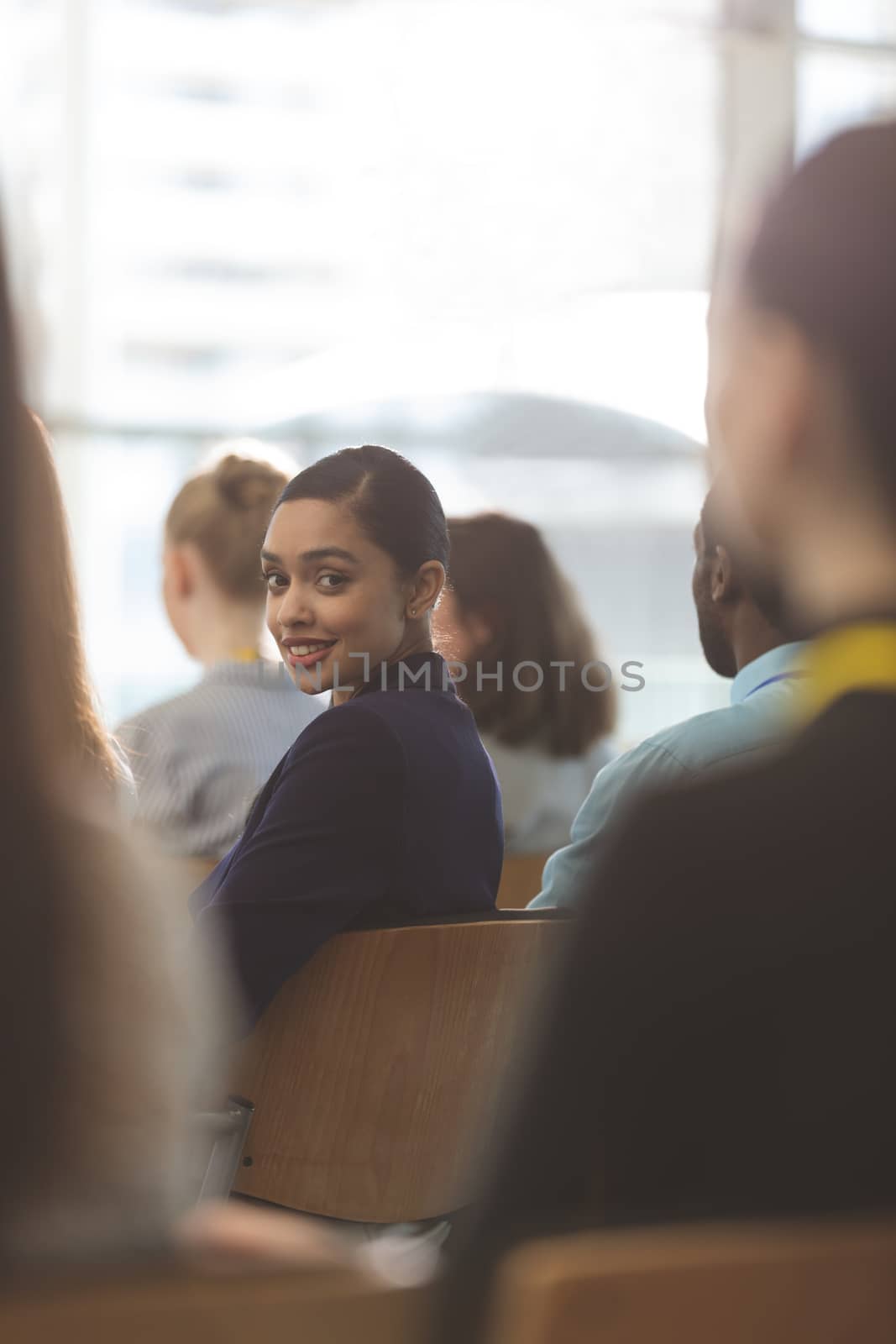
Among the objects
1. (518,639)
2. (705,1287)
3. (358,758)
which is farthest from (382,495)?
(705,1287)

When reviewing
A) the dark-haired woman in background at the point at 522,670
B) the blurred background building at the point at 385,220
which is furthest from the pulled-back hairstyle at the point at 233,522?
the blurred background building at the point at 385,220

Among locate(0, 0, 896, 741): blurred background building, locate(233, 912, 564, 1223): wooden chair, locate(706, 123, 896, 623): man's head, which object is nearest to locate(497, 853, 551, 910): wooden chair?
locate(233, 912, 564, 1223): wooden chair

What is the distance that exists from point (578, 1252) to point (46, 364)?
0.43 meters

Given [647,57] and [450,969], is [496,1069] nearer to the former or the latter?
[450,969]

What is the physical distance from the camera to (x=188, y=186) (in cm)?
610

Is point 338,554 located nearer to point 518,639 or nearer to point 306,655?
point 306,655

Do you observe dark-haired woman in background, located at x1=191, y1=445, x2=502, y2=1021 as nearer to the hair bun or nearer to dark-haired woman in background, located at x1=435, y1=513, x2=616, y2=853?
the hair bun

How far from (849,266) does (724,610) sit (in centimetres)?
106

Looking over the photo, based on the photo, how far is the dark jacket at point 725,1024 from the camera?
2.03ft

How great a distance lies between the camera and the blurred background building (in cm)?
570

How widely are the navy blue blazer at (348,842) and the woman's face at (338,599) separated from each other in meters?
0.18

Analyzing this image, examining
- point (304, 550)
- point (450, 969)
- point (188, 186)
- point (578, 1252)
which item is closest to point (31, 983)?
point (578, 1252)

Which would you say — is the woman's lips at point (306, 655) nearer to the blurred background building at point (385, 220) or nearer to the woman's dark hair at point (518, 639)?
the woman's dark hair at point (518, 639)

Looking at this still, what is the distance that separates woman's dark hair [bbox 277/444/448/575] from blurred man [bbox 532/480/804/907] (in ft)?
1.10
